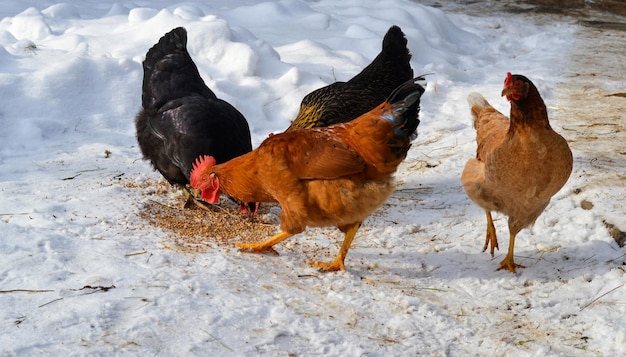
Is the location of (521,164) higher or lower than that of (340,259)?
higher

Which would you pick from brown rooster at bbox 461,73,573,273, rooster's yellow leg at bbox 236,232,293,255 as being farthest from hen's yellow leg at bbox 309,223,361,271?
brown rooster at bbox 461,73,573,273

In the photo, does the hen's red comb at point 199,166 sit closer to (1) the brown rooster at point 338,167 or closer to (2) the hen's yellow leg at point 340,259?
(1) the brown rooster at point 338,167

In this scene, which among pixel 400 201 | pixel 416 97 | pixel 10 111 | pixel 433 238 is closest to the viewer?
pixel 416 97

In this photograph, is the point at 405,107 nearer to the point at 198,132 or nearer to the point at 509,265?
the point at 509,265

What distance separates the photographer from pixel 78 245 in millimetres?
3840

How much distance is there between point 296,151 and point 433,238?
4.70 feet

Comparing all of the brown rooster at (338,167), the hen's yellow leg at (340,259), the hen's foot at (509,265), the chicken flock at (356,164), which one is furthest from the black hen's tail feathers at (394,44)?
the hen's foot at (509,265)

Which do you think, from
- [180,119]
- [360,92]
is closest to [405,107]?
[360,92]

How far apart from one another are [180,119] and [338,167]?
1701 mm

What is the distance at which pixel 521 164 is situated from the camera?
378cm

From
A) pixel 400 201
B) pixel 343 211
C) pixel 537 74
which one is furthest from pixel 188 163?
pixel 537 74

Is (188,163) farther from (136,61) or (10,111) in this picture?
(136,61)

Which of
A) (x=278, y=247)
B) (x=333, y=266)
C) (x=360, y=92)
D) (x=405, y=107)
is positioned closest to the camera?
(x=405, y=107)

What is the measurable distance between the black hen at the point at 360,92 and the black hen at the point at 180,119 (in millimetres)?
652
